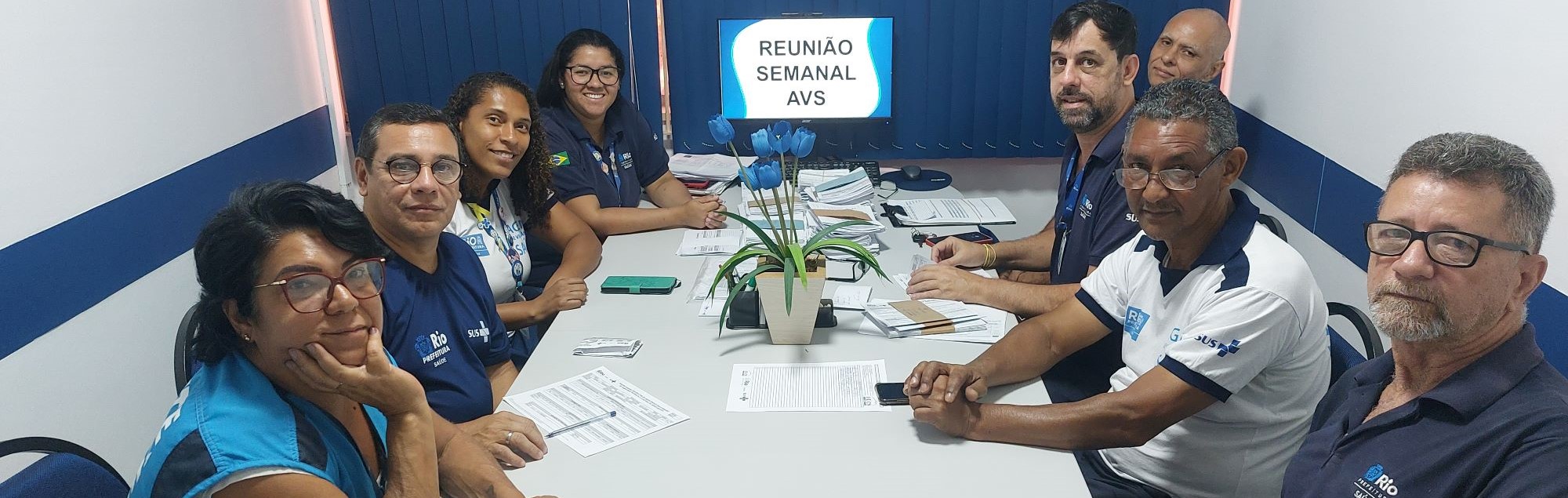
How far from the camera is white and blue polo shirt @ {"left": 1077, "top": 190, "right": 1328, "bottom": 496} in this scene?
154 centimetres

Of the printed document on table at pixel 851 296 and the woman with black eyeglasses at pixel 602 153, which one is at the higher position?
the woman with black eyeglasses at pixel 602 153

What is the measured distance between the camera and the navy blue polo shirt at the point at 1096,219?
2.24 meters

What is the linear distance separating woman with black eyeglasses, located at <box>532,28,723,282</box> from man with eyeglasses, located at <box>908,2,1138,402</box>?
0.90 metres

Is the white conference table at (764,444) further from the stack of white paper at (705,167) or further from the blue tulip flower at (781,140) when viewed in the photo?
the stack of white paper at (705,167)

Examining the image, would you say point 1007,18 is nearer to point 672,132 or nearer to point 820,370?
point 672,132

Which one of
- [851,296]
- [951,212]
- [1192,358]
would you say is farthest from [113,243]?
[1192,358]

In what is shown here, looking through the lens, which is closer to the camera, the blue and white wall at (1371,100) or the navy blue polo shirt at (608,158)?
the blue and white wall at (1371,100)

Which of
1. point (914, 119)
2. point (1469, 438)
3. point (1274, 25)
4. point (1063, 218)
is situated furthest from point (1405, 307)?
point (914, 119)

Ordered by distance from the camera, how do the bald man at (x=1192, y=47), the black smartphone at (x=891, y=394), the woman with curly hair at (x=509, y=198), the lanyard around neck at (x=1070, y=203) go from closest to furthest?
the black smartphone at (x=891, y=394)
the woman with curly hair at (x=509, y=198)
the lanyard around neck at (x=1070, y=203)
the bald man at (x=1192, y=47)

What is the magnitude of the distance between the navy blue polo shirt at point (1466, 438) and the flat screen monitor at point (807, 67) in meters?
2.57

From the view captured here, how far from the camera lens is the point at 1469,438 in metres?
1.14

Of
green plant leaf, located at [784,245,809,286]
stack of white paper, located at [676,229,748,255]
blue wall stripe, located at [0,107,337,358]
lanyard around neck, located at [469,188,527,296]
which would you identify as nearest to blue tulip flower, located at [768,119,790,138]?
green plant leaf, located at [784,245,809,286]

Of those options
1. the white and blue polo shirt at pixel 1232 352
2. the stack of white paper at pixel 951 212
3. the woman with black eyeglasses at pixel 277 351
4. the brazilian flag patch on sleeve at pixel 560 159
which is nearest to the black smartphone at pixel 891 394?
the white and blue polo shirt at pixel 1232 352

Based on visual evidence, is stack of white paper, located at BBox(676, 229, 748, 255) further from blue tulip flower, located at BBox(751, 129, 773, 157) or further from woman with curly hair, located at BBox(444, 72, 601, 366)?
blue tulip flower, located at BBox(751, 129, 773, 157)
